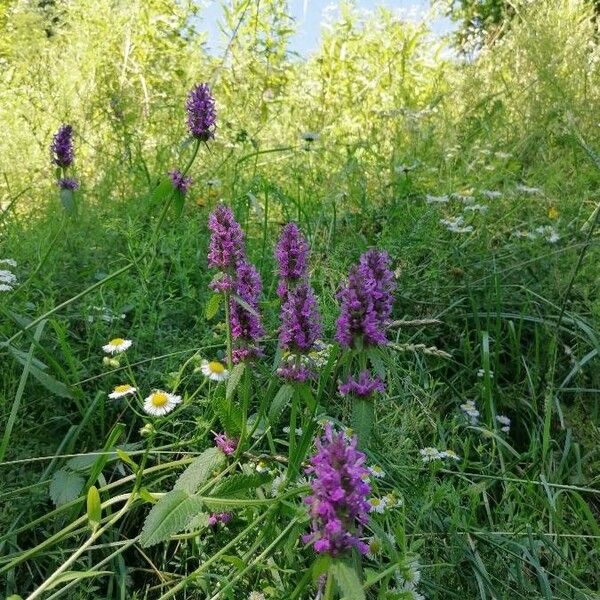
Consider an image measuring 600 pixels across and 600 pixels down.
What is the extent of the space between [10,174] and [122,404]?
186cm

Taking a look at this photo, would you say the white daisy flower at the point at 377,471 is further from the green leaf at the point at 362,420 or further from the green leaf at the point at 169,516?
the green leaf at the point at 169,516

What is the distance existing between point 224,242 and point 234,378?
0.22m

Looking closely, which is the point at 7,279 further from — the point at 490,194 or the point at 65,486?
the point at 490,194

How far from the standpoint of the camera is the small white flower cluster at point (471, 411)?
194cm

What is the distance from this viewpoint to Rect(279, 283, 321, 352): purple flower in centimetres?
116

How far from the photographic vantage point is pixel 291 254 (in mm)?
1308

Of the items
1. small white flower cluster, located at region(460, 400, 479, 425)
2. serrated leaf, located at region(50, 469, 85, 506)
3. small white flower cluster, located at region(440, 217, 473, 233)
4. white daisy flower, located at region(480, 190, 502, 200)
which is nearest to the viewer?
serrated leaf, located at region(50, 469, 85, 506)

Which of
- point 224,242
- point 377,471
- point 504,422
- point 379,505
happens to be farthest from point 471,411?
point 224,242

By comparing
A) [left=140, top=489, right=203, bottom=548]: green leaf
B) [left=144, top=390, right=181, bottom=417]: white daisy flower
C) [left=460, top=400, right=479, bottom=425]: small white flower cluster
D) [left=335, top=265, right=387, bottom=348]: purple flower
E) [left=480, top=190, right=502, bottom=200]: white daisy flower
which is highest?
[left=335, top=265, right=387, bottom=348]: purple flower

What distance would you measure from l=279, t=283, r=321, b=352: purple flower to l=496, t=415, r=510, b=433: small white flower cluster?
3.09 feet

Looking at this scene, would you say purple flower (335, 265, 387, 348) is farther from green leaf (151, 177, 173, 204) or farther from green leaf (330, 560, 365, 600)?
green leaf (151, 177, 173, 204)

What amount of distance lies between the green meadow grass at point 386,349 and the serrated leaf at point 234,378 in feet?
0.17

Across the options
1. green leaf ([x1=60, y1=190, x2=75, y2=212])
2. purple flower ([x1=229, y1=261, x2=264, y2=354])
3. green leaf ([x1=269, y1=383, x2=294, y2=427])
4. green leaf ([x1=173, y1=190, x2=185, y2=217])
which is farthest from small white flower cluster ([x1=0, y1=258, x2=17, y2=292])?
green leaf ([x1=269, y1=383, x2=294, y2=427])

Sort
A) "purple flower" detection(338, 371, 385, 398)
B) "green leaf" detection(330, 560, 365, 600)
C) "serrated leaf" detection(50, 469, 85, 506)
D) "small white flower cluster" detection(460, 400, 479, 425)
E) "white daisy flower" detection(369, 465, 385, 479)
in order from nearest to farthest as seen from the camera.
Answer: "green leaf" detection(330, 560, 365, 600), "purple flower" detection(338, 371, 385, 398), "serrated leaf" detection(50, 469, 85, 506), "white daisy flower" detection(369, 465, 385, 479), "small white flower cluster" detection(460, 400, 479, 425)
